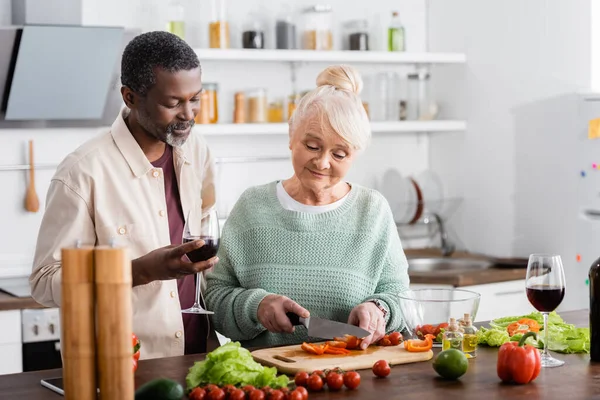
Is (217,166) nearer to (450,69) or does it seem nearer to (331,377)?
(450,69)

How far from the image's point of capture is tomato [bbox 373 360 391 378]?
6.90ft

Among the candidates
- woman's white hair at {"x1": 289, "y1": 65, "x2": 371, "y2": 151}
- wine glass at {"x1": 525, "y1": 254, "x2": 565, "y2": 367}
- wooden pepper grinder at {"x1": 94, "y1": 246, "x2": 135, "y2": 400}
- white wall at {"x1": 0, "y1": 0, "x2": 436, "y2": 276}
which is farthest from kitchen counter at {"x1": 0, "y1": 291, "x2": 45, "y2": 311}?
wine glass at {"x1": 525, "y1": 254, "x2": 565, "y2": 367}

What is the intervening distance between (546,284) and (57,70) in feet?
8.40

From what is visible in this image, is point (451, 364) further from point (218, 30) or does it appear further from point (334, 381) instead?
point (218, 30)

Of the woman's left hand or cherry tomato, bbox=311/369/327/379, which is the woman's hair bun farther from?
cherry tomato, bbox=311/369/327/379

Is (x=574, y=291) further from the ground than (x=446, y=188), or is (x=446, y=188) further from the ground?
(x=446, y=188)

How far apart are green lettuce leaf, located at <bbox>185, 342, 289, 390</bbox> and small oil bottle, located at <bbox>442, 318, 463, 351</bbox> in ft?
1.54

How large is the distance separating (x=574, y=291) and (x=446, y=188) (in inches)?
46.0

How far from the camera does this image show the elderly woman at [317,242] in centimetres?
253

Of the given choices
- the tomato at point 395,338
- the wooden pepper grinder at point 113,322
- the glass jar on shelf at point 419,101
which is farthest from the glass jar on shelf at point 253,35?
the wooden pepper grinder at point 113,322

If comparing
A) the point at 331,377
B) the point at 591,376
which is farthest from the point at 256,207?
the point at 591,376

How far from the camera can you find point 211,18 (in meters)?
4.60

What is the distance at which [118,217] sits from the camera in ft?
8.11

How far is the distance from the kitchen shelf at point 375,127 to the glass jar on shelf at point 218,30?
0.41m
